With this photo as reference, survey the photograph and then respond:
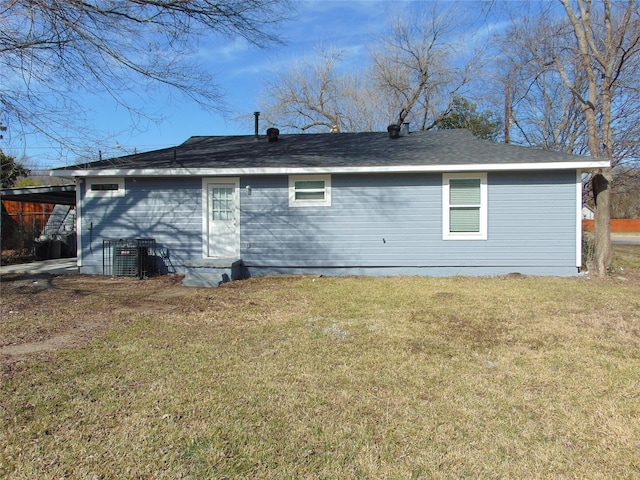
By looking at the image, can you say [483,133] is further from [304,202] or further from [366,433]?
[366,433]

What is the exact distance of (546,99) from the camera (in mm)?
20391

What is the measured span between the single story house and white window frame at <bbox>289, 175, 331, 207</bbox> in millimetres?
23

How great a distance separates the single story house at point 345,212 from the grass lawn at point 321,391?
306cm

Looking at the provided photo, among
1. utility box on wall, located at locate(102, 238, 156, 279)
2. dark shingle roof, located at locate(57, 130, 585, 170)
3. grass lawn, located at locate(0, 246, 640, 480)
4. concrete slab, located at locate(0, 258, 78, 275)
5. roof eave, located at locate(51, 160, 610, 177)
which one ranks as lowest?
grass lawn, located at locate(0, 246, 640, 480)

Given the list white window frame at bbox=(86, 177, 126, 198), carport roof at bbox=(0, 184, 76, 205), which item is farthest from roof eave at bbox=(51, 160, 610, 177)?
carport roof at bbox=(0, 184, 76, 205)

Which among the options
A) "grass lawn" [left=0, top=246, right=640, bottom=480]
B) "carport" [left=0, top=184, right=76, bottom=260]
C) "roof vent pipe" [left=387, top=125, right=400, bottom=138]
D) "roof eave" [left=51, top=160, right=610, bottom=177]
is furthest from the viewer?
"carport" [left=0, top=184, right=76, bottom=260]

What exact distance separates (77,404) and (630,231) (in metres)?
44.3

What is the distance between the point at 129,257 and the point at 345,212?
4.92 m

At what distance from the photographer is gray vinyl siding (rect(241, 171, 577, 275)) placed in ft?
28.8

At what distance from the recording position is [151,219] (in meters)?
9.48

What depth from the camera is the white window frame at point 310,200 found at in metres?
9.20

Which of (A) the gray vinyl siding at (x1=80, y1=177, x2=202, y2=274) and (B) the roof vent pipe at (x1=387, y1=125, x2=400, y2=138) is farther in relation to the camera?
(B) the roof vent pipe at (x1=387, y1=125, x2=400, y2=138)

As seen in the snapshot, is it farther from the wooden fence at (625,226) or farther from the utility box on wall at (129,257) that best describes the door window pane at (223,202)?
the wooden fence at (625,226)

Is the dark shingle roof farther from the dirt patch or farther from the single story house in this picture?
the dirt patch
